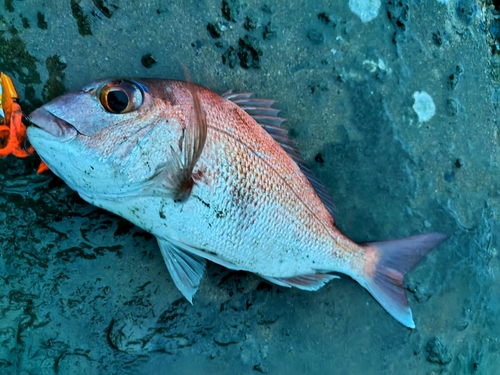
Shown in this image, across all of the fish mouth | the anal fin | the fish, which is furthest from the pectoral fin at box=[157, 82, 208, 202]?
the anal fin

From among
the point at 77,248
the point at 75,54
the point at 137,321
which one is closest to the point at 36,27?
the point at 75,54

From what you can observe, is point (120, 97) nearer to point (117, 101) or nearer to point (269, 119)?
point (117, 101)

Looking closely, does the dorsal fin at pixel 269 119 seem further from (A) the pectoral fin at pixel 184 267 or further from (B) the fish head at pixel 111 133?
(A) the pectoral fin at pixel 184 267

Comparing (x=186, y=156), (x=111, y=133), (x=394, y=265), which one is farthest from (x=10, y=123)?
(x=394, y=265)

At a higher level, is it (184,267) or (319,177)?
(319,177)

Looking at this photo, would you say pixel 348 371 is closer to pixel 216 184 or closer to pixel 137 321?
pixel 137 321

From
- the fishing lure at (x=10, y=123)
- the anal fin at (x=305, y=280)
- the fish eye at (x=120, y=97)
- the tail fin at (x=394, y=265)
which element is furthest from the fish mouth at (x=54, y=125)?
the tail fin at (x=394, y=265)
